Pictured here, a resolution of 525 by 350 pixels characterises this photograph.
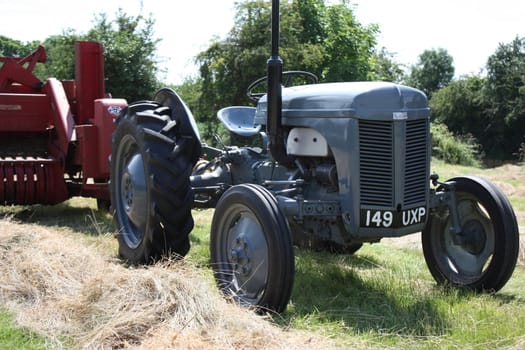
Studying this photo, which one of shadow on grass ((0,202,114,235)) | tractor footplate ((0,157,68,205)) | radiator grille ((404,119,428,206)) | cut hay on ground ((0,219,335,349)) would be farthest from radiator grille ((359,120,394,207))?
tractor footplate ((0,157,68,205))

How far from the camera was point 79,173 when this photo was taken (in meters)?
8.16

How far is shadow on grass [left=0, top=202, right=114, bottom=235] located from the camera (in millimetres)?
7029

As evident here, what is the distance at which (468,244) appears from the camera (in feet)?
15.6

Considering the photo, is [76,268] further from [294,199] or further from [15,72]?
[15,72]

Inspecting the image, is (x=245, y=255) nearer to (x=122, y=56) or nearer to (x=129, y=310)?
(x=129, y=310)

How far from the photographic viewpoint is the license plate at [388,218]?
4.13 m

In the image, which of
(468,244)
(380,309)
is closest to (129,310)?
(380,309)

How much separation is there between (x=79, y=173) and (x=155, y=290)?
192 inches

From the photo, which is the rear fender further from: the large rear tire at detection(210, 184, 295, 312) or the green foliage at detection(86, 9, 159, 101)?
the green foliage at detection(86, 9, 159, 101)

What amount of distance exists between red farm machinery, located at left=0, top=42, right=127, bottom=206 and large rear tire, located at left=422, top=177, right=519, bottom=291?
3.83 m

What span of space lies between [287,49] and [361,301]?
39.2ft

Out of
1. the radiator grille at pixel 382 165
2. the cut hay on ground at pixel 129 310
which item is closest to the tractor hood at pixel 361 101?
the radiator grille at pixel 382 165

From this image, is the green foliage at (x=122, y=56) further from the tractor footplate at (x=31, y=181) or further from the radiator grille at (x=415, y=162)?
the radiator grille at (x=415, y=162)

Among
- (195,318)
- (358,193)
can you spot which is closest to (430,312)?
(358,193)
